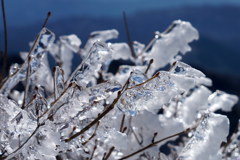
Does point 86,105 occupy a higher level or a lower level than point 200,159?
higher

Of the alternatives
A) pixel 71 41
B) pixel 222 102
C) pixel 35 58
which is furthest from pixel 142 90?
pixel 71 41

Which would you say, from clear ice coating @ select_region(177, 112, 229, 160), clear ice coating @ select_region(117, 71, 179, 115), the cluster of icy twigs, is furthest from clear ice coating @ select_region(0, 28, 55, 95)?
clear ice coating @ select_region(177, 112, 229, 160)

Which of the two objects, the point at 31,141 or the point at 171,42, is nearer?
the point at 31,141

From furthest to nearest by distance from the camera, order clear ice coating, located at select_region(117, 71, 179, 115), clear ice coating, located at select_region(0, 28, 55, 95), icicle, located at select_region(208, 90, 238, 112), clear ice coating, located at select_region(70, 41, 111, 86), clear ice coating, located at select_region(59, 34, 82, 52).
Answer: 1. clear ice coating, located at select_region(59, 34, 82, 52)
2. icicle, located at select_region(208, 90, 238, 112)
3. clear ice coating, located at select_region(0, 28, 55, 95)
4. clear ice coating, located at select_region(70, 41, 111, 86)
5. clear ice coating, located at select_region(117, 71, 179, 115)

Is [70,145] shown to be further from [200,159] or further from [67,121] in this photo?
[200,159]

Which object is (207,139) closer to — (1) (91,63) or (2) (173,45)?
(1) (91,63)

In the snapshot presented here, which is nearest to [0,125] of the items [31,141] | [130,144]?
[31,141]

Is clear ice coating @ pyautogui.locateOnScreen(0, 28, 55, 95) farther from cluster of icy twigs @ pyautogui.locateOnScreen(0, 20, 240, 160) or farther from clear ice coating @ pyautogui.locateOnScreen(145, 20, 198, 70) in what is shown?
clear ice coating @ pyautogui.locateOnScreen(145, 20, 198, 70)

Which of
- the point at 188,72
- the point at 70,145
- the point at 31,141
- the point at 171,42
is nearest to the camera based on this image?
the point at 31,141

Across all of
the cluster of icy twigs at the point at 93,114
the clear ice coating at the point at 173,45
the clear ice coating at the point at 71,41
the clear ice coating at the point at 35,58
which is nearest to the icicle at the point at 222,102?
the clear ice coating at the point at 173,45

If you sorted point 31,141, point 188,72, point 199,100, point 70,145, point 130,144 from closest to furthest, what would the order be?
point 31,141
point 188,72
point 70,145
point 130,144
point 199,100

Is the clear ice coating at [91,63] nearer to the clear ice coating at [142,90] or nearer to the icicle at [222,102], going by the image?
the clear ice coating at [142,90]
